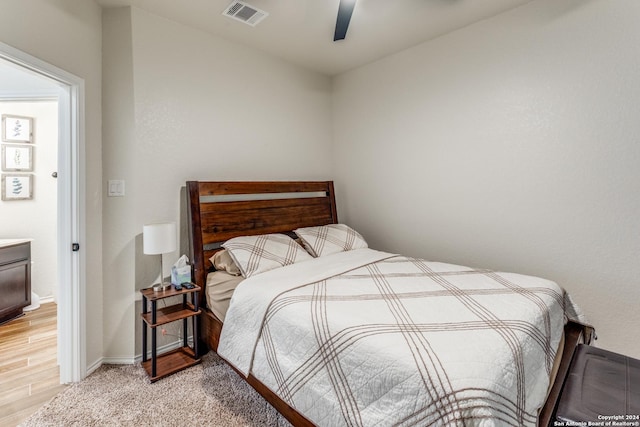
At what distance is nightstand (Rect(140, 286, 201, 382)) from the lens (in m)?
2.06

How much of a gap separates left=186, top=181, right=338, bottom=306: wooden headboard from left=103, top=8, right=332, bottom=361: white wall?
0.18 meters

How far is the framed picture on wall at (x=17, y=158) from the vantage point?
327 centimetres

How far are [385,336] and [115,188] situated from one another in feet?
7.22

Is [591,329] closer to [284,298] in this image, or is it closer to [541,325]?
[541,325]

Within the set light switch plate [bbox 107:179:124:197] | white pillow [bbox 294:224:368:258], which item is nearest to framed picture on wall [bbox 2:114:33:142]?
light switch plate [bbox 107:179:124:197]

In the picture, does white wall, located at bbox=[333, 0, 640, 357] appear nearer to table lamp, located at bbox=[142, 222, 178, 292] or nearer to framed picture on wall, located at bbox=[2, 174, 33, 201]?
table lamp, located at bbox=[142, 222, 178, 292]

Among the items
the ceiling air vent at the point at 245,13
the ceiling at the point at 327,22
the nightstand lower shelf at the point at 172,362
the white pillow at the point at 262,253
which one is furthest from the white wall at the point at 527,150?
the nightstand lower shelf at the point at 172,362

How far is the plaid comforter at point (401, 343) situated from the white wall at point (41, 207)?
297cm

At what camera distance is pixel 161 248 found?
2.14m

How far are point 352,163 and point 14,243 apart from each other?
3631 mm

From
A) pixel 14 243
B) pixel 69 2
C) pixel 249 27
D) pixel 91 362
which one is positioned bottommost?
pixel 91 362

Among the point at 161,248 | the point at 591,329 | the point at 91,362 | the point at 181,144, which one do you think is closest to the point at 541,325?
the point at 591,329

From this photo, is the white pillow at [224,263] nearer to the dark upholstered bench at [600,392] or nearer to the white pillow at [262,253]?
the white pillow at [262,253]

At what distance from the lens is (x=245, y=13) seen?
2.35m
